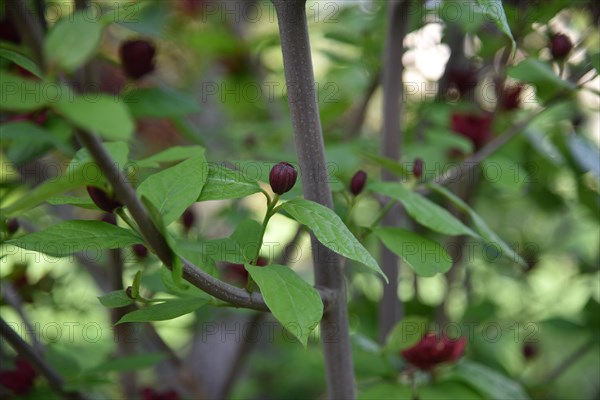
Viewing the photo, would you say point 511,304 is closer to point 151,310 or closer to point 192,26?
point 192,26

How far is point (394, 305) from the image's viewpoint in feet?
3.79

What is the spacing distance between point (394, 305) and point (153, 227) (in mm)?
757

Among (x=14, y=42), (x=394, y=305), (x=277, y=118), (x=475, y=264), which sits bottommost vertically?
(x=475, y=264)

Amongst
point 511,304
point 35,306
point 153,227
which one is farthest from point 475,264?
point 153,227

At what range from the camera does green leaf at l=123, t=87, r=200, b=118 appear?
3.22ft

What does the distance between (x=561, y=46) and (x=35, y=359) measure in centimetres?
83

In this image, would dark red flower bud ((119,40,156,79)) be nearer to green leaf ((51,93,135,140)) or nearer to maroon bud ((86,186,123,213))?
maroon bud ((86,186,123,213))

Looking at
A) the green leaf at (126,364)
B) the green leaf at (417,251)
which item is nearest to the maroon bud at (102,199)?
the green leaf at (417,251)

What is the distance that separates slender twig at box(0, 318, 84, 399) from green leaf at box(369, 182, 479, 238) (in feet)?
1.51

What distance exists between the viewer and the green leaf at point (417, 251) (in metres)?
0.63

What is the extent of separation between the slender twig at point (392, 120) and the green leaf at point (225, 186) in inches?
19.7

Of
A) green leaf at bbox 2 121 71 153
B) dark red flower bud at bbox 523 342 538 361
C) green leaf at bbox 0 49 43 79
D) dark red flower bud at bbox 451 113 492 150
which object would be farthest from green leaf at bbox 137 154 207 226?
dark red flower bud at bbox 523 342 538 361

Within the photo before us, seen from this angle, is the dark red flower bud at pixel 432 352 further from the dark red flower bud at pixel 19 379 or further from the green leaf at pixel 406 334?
the dark red flower bud at pixel 19 379

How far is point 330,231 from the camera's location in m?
0.51
